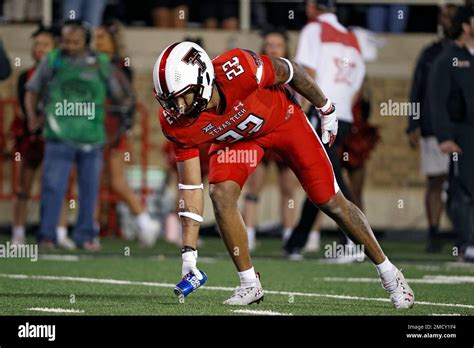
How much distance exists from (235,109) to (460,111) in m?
5.22

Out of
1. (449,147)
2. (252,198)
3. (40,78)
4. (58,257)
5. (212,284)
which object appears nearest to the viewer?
(212,284)

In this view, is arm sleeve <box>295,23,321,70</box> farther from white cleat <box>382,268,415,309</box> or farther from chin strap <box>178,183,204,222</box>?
white cleat <box>382,268,415,309</box>

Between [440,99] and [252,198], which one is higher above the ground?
[440,99]

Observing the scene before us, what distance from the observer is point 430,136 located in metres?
16.1

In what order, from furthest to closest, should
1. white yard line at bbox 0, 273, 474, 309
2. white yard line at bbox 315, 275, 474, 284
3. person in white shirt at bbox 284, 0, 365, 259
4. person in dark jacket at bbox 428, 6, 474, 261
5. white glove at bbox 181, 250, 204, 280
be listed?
person in white shirt at bbox 284, 0, 365, 259 → person in dark jacket at bbox 428, 6, 474, 261 → white yard line at bbox 315, 275, 474, 284 → white yard line at bbox 0, 273, 474, 309 → white glove at bbox 181, 250, 204, 280

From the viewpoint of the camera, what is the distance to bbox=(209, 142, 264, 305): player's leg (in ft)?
32.3

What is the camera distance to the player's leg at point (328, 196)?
976cm

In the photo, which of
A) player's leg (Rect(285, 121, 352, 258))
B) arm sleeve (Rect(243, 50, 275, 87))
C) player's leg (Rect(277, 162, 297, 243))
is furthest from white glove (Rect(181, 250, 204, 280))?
player's leg (Rect(277, 162, 297, 243))

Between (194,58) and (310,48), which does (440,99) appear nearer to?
(310,48)

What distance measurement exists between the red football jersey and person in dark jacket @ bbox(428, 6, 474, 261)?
15.4 feet

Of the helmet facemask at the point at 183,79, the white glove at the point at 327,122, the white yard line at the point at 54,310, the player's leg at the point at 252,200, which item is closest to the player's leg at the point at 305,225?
the player's leg at the point at 252,200

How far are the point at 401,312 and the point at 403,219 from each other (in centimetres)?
999

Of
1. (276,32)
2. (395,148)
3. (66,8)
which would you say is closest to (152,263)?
(276,32)

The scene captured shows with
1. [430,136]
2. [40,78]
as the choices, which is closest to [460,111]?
[430,136]
